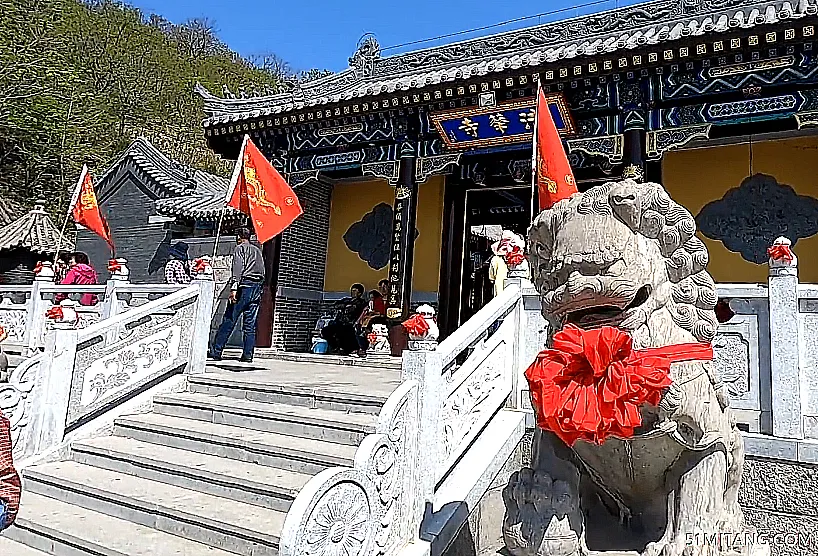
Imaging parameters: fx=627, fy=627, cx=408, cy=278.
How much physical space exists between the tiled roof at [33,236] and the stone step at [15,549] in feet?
41.2

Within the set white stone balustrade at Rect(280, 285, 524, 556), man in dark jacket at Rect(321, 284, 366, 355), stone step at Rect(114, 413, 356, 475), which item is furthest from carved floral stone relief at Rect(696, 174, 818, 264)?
stone step at Rect(114, 413, 356, 475)

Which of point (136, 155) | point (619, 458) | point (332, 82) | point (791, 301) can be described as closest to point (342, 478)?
point (619, 458)

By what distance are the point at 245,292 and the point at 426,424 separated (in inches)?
158

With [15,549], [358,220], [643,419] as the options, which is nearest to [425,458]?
[643,419]

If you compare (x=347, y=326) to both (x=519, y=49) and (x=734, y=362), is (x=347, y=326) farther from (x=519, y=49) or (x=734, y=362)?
(x=734, y=362)

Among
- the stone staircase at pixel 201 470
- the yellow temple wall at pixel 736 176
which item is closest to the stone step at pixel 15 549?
the stone staircase at pixel 201 470

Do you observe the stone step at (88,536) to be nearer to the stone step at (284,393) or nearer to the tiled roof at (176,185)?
the stone step at (284,393)

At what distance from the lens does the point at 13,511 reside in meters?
2.43

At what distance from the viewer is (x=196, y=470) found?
441 centimetres

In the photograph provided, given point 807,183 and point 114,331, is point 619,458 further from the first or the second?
point 807,183

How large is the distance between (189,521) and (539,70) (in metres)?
5.44

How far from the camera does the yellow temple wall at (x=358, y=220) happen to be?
9578 millimetres

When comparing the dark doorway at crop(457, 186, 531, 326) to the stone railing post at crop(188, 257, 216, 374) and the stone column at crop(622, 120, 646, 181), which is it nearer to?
the stone column at crop(622, 120, 646, 181)

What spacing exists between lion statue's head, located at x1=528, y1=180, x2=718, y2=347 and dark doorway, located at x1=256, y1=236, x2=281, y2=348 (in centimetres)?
722
